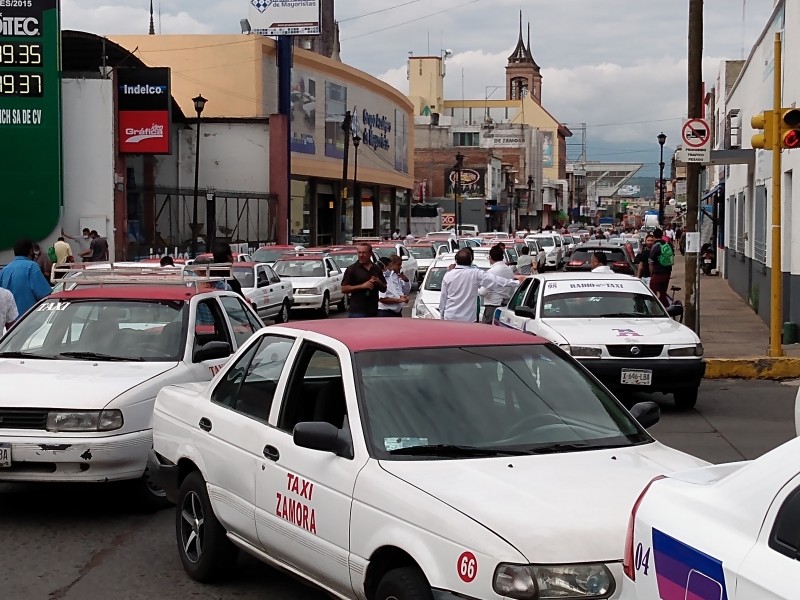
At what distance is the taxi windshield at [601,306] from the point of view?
566 inches

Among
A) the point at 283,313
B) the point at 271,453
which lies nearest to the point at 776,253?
the point at 271,453

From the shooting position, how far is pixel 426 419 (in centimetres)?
552

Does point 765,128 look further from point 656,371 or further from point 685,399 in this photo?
point 656,371

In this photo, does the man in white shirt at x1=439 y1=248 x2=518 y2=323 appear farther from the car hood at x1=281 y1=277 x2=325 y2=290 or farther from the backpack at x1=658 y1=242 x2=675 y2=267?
the car hood at x1=281 y1=277 x2=325 y2=290

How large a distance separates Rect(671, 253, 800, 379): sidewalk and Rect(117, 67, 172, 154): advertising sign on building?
19367 mm

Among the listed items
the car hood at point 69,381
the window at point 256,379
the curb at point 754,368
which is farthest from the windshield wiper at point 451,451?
the curb at point 754,368

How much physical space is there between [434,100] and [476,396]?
13746cm

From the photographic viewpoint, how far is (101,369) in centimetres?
859

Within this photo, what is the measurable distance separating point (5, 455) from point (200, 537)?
187 cm

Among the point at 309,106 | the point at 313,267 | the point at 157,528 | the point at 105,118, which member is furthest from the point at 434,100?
the point at 157,528

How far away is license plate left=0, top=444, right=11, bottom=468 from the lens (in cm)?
779

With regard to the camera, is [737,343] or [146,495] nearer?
[146,495]

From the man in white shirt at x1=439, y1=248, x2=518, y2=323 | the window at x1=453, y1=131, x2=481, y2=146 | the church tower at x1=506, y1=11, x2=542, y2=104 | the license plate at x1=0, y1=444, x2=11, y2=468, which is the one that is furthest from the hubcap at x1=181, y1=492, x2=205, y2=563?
the church tower at x1=506, y1=11, x2=542, y2=104

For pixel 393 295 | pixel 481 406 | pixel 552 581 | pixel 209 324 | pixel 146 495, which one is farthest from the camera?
pixel 393 295
